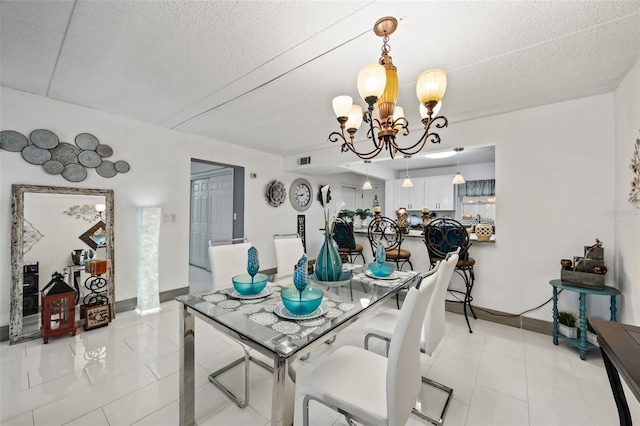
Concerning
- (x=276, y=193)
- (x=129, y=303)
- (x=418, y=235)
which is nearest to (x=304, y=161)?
(x=276, y=193)

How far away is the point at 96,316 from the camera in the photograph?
2.63 m

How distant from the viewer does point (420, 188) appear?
6305mm

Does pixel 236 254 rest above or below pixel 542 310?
above

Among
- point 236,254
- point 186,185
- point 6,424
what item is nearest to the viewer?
point 6,424

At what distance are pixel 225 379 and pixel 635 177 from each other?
11.0ft

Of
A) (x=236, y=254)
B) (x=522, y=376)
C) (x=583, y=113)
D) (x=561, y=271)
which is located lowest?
(x=522, y=376)

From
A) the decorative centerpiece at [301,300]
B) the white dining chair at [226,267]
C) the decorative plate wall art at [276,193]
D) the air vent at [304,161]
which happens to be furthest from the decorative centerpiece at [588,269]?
the decorative plate wall art at [276,193]

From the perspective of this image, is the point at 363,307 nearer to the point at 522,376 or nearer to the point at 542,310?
the point at 522,376

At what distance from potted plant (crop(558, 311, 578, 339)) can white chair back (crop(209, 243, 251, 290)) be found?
296 cm

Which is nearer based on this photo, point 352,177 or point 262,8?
point 262,8

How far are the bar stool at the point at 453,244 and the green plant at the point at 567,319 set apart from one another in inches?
29.3

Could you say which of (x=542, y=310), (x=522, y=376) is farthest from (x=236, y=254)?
(x=542, y=310)

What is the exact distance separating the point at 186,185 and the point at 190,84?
1.78 meters

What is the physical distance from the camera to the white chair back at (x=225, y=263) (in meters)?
2.01
